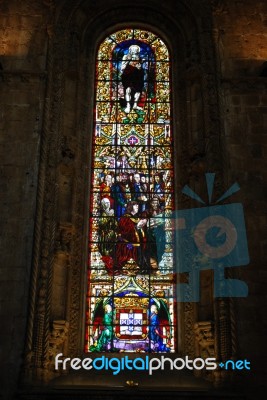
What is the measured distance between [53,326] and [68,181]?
3023 millimetres

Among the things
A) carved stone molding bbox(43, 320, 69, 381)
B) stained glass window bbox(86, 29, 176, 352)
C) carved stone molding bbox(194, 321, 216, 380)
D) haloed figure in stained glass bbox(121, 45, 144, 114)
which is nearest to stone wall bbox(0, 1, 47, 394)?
carved stone molding bbox(43, 320, 69, 381)

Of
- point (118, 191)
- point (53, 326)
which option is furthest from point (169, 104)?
point (53, 326)

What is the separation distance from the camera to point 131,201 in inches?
537

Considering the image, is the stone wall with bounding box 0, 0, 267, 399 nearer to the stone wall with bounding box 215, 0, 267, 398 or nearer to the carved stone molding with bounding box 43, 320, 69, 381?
the stone wall with bounding box 215, 0, 267, 398

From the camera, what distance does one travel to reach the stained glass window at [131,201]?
1252 cm

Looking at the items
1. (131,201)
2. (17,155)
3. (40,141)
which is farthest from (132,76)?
(17,155)

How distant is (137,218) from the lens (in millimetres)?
13453
